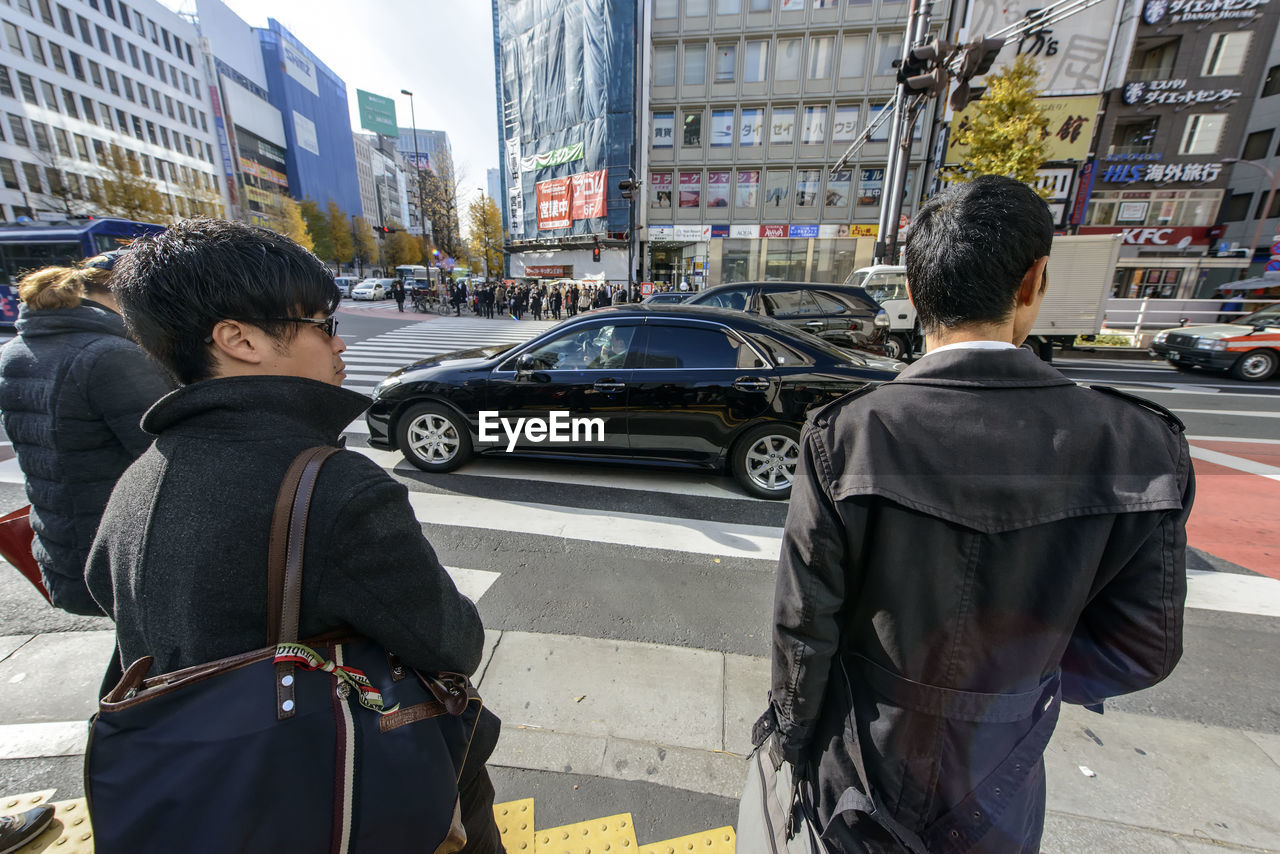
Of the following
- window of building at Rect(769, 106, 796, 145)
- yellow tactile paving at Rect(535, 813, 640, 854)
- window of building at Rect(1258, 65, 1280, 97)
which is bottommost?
yellow tactile paving at Rect(535, 813, 640, 854)

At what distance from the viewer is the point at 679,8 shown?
28234mm

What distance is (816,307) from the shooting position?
9656 mm

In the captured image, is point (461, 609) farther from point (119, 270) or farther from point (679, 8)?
point (679, 8)

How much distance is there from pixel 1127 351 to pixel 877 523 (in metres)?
18.8

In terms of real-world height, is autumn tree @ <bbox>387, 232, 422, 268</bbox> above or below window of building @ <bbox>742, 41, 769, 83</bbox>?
below

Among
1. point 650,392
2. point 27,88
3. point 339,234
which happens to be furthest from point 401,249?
point 650,392

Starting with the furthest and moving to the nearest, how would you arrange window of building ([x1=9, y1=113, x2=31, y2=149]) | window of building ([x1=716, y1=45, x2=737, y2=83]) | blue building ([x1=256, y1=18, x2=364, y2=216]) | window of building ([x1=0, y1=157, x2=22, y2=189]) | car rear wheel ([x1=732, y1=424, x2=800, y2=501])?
blue building ([x1=256, y1=18, x2=364, y2=216]) → window of building ([x1=9, y1=113, x2=31, y2=149]) → window of building ([x1=0, y1=157, x2=22, y2=189]) → window of building ([x1=716, y1=45, x2=737, y2=83]) → car rear wheel ([x1=732, y1=424, x2=800, y2=501])

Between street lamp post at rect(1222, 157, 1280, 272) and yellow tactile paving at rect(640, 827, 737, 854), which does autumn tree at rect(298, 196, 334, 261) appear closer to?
yellow tactile paving at rect(640, 827, 737, 854)

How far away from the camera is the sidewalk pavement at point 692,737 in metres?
1.89

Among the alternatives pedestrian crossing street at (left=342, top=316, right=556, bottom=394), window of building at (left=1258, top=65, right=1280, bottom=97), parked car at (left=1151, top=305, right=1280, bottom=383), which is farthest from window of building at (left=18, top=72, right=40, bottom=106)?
window of building at (left=1258, top=65, right=1280, bottom=97)

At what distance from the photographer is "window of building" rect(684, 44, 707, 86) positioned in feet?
94.5

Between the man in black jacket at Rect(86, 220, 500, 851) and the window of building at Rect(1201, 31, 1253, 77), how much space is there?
39756 millimetres

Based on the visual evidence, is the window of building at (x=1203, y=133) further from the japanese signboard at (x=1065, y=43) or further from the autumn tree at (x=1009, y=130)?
the autumn tree at (x=1009, y=130)

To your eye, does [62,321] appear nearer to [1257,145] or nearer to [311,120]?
[1257,145]
